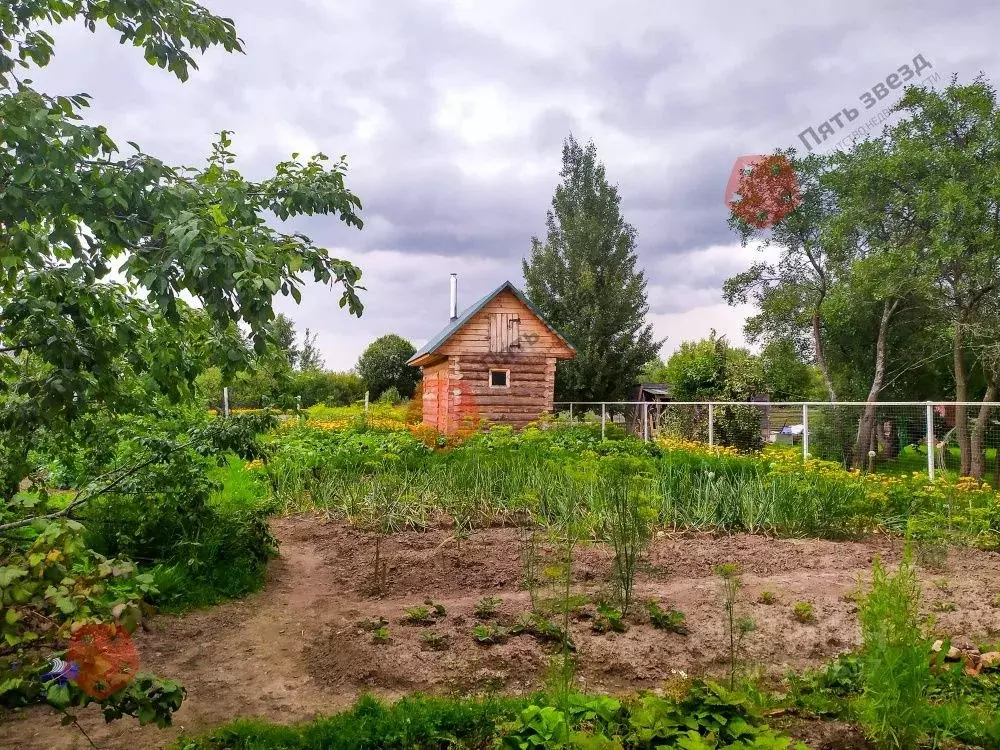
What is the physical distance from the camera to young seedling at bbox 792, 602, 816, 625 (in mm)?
4121

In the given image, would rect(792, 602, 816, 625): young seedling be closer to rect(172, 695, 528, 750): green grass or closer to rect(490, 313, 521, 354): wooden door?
rect(172, 695, 528, 750): green grass

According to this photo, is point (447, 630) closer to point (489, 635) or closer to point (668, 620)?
point (489, 635)

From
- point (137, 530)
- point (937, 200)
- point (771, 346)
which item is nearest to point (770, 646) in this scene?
point (137, 530)

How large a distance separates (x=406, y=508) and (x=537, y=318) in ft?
36.2

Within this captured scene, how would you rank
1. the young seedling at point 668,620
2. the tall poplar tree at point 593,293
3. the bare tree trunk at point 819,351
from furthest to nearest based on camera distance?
the tall poplar tree at point 593,293 → the bare tree trunk at point 819,351 → the young seedling at point 668,620

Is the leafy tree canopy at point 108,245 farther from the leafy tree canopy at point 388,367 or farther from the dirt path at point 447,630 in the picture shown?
the leafy tree canopy at point 388,367

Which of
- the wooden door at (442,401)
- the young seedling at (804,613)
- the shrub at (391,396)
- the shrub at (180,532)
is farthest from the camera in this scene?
the shrub at (391,396)

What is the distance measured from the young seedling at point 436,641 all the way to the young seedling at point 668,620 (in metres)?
1.17

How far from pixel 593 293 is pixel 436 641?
24.3 meters

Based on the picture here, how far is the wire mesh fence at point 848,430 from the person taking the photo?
37.6 feet

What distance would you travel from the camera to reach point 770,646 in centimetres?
380

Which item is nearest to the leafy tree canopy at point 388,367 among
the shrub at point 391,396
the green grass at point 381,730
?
the shrub at point 391,396

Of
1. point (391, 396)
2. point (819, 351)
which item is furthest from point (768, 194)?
point (391, 396)

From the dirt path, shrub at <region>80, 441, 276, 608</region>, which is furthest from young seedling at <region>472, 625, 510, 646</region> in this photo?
shrub at <region>80, 441, 276, 608</region>
